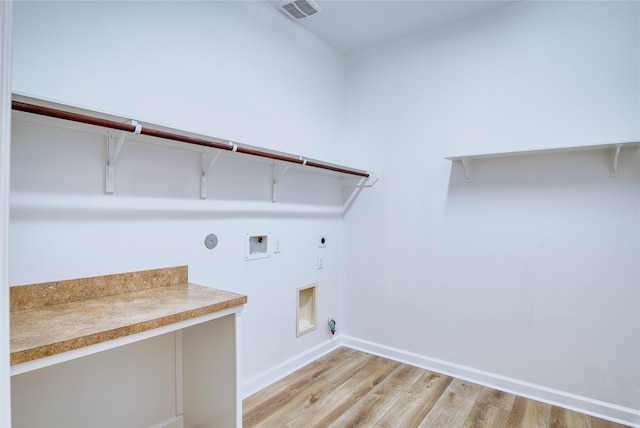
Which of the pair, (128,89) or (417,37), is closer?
(128,89)

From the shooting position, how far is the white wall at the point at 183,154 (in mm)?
1439

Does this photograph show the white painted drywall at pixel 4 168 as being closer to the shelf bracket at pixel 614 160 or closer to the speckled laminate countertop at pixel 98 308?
the speckled laminate countertop at pixel 98 308

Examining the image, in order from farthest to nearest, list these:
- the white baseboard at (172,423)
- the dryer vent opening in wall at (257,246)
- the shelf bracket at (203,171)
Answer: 1. the dryer vent opening in wall at (257,246)
2. the shelf bracket at (203,171)
3. the white baseboard at (172,423)

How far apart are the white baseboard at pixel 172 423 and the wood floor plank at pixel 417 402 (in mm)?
1118

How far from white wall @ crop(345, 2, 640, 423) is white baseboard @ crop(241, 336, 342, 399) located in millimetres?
298

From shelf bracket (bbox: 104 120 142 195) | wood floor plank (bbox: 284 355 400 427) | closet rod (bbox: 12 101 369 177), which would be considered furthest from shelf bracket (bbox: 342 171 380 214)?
shelf bracket (bbox: 104 120 142 195)

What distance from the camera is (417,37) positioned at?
285 cm

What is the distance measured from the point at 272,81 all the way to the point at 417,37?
1300mm

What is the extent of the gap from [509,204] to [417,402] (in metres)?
1.50

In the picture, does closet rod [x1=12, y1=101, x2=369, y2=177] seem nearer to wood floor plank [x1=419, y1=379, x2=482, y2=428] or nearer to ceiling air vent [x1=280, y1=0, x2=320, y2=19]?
ceiling air vent [x1=280, y1=0, x2=320, y2=19]

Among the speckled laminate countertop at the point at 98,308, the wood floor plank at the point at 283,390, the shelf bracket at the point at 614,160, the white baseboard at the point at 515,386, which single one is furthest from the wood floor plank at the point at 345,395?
the shelf bracket at the point at 614,160

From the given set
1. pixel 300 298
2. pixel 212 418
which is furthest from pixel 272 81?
pixel 212 418

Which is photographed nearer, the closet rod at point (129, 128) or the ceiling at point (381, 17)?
the closet rod at point (129, 128)

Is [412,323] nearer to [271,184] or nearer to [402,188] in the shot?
[402,188]
